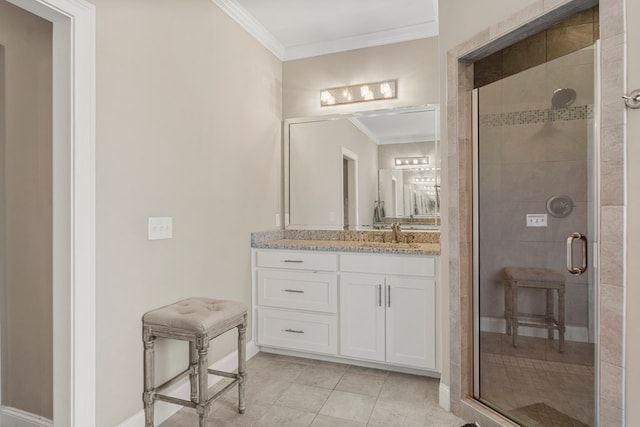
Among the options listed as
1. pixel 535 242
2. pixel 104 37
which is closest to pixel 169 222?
pixel 104 37

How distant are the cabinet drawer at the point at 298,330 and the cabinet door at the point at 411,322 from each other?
1.45 feet

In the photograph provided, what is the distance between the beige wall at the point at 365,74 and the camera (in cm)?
301

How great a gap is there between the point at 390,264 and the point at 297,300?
79 centimetres

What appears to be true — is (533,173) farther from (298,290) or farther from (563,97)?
(298,290)

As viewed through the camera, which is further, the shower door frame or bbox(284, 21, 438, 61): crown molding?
bbox(284, 21, 438, 61): crown molding

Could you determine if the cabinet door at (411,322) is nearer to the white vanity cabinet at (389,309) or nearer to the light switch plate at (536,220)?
the white vanity cabinet at (389,309)

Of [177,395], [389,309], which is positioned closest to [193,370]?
[177,395]

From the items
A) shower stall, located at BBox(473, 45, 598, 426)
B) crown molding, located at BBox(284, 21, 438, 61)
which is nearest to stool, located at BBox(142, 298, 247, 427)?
shower stall, located at BBox(473, 45, 598, 426)

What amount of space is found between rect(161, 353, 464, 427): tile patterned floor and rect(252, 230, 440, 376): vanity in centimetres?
13

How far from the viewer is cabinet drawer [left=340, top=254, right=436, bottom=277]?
250cm

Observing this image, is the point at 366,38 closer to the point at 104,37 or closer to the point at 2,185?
the point at 104,37

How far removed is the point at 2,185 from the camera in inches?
75.7

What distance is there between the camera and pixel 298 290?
284cm

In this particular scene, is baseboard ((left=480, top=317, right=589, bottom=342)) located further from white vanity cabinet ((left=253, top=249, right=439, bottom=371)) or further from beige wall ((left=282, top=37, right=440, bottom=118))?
beige wall ((left=282, top=37, right=440, bottom=118))
